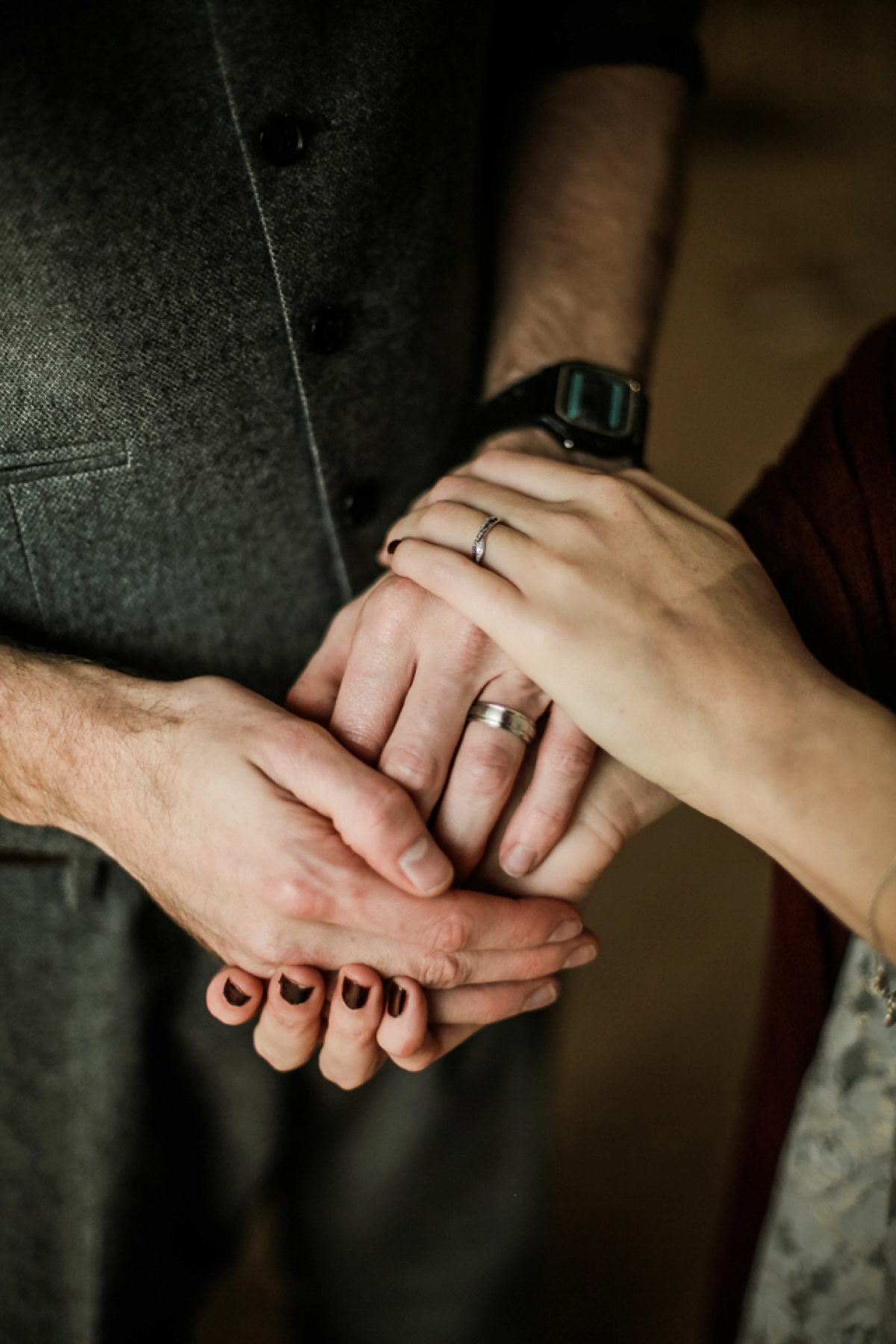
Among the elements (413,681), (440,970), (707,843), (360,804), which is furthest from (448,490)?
(707,843)

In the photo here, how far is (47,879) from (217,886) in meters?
0.27

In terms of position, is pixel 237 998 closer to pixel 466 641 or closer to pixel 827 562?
pixel 466 641

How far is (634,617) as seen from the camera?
603 mm

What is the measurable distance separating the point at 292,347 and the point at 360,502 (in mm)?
151

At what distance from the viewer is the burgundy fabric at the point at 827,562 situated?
2.26ft

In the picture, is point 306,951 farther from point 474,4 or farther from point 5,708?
point 474,4

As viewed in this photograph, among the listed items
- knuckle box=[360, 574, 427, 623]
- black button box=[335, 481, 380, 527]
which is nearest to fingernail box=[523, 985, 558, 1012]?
knuckle box=[360, 574, 427, 623]

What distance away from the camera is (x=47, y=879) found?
0.79 m

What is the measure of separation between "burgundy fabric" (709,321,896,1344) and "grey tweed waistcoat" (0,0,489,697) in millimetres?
356

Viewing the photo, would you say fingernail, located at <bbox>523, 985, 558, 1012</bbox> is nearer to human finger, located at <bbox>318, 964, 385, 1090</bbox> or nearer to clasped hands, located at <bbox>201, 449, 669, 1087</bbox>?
clasped hands, located at <bbox>201, 449, 669, 1087</bbox>

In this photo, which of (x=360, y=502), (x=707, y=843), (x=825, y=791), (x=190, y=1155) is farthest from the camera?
(x=707, y=843)

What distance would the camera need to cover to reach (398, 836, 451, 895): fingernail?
23.4 inches

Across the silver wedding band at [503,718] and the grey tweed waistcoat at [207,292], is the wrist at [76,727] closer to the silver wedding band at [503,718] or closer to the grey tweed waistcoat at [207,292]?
the grey tweed waistcoat at [207,292]

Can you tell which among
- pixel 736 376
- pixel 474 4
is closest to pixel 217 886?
pixel 474 4
